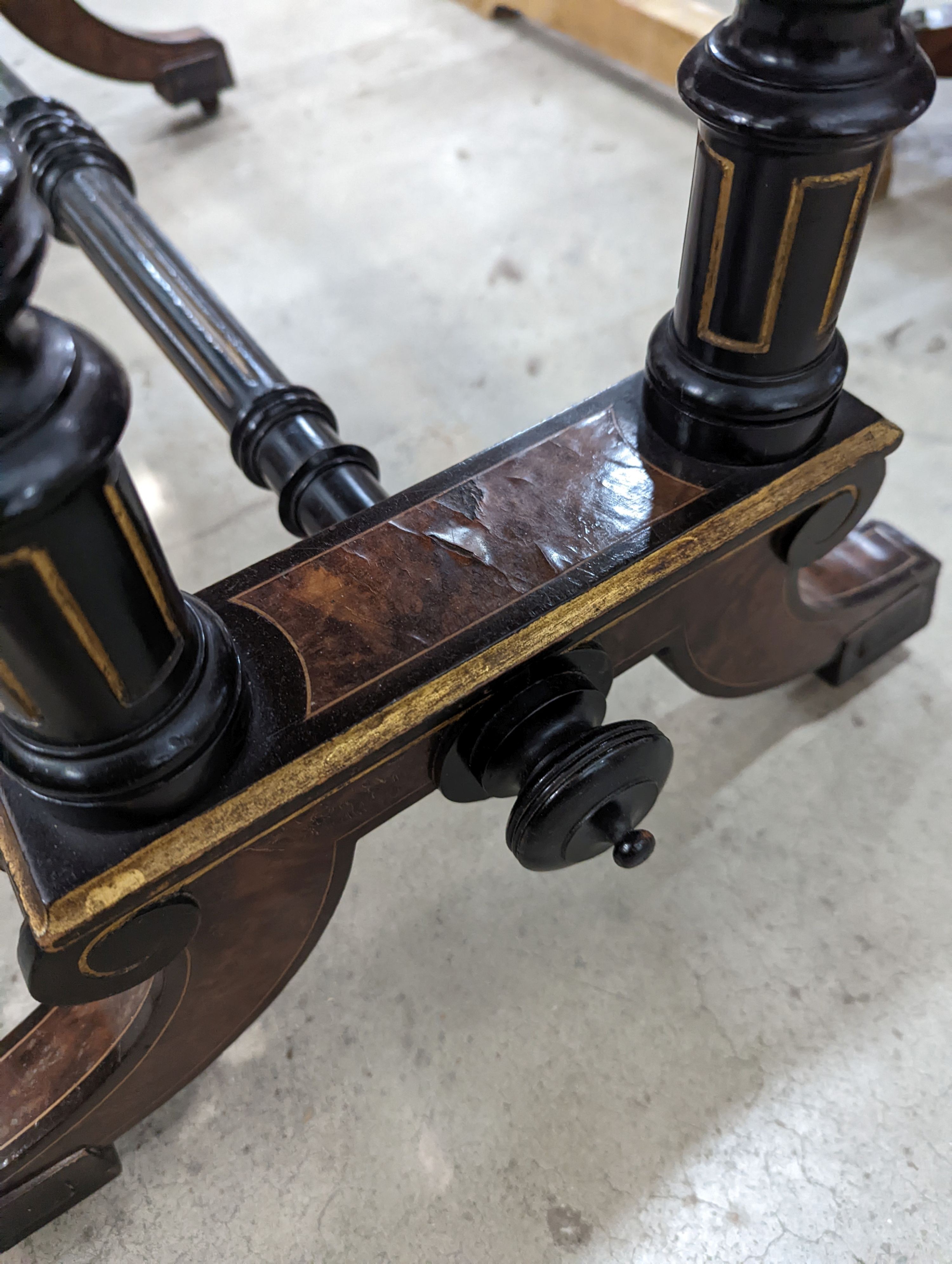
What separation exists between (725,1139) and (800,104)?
2.84ft

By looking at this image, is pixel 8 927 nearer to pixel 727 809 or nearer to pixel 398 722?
pixel 398 722

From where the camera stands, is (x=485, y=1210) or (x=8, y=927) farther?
(x=8, y=927)

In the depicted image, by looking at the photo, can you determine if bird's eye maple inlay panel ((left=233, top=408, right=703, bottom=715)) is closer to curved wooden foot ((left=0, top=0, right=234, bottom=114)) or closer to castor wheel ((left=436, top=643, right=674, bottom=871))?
castor wheel ((left=436, top=643, right=674, bottom=871))

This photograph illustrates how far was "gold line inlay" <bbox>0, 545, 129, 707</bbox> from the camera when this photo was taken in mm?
526

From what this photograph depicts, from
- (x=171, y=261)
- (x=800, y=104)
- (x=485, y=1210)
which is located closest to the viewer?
(x=800, y=104)

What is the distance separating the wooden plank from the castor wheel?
1592 millimetres

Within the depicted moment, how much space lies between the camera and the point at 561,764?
756 mm

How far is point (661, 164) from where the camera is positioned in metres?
2.00

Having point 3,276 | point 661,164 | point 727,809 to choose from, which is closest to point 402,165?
point 661,164

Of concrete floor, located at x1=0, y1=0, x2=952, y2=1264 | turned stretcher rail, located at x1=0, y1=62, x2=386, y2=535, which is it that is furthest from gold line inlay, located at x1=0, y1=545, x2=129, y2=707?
concrete floor, located at x1=0, y1=0, x2=952, y2=1264

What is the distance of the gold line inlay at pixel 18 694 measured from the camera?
58cm

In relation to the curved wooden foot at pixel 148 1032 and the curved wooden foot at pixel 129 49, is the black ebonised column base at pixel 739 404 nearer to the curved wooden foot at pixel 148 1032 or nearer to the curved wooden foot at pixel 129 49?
the curved wooden foot at pixel 148 1032

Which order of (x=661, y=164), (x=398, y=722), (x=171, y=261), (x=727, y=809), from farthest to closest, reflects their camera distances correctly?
(x=661, y=164) < (x=171, y=261) < (x=727, y=809) < (x=398, y=722)

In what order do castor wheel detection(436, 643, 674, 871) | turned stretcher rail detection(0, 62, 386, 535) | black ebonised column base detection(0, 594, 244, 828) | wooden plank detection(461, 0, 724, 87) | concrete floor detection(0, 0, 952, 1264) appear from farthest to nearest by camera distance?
wooden plank detection(461, 0, 724, 87) < turned stretcher rail detection(0, 62, 386, 535) < concrete floor detection(0, 0, 952, 1264) < castor wheel detection(436, 643, 674, 871) < black ebonised column base detection(0, 594, 244, 828)
